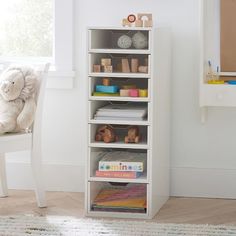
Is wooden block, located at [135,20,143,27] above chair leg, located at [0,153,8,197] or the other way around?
above

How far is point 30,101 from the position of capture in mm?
3455

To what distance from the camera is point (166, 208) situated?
11.3 feet

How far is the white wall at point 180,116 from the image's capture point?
3.63 meters

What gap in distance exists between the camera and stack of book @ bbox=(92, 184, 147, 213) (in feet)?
10.9

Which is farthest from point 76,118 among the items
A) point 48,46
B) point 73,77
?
point 48,46

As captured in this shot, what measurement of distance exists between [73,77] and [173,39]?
606 mm

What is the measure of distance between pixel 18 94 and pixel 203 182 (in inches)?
45.0

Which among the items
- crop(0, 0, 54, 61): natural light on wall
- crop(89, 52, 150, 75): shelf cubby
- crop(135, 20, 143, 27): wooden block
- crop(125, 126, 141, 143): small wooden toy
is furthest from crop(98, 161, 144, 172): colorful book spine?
crop(0, 0, 54, 61): natural light on wall

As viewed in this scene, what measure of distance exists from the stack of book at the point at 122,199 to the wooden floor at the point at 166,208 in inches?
3.9

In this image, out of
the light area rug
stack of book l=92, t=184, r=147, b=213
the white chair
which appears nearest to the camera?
the light area rug

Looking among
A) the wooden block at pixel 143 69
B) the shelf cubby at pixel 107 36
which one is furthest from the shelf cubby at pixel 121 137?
the shelf cubby at pixel 107 36

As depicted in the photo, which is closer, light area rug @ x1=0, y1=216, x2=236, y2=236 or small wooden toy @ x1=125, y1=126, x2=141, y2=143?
light area rug @ x1=0, y1=216, x2=236, y2=236

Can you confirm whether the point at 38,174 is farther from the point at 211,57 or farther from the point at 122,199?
the point at 211,57

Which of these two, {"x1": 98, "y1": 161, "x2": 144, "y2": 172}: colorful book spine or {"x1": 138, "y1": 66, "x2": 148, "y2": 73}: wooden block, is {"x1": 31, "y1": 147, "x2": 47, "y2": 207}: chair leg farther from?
{"x1": 138, "y1": 66, "x2": 148, "y2": 73}: wooden block
